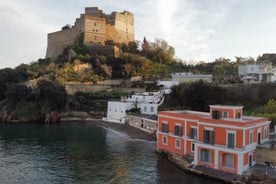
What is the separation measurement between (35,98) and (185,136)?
142ft

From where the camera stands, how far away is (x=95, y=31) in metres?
81.8

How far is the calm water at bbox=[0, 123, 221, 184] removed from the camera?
2422cm

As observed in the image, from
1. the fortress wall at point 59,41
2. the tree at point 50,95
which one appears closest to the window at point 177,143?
the tree at point 50,95

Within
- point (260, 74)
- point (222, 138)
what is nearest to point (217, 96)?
point (260, 74)

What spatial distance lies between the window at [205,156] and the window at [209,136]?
2.80 feet

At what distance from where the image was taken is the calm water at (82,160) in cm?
2422

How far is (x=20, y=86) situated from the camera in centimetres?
6316

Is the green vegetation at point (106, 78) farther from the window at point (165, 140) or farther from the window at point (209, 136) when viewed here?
the window at point (209, 136)

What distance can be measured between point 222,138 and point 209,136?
1211 millimetres

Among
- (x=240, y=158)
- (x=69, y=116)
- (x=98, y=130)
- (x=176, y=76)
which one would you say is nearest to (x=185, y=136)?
(x=240, y=158)

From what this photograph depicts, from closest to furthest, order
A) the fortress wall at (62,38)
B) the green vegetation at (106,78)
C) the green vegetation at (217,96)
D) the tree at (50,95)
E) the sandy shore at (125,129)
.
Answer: the sandy shore at (125,129) → the green vegetation at (217,96) → the green vegetation at (106,78) → the tree at (50,95) → the fortress wall at (62,38)

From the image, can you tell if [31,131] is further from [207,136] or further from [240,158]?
[240,158]

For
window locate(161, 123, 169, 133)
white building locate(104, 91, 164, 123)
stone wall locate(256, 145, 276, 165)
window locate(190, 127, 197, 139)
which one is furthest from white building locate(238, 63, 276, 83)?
stone wall locate(256, 145, 276, 165)

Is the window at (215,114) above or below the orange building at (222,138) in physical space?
above
